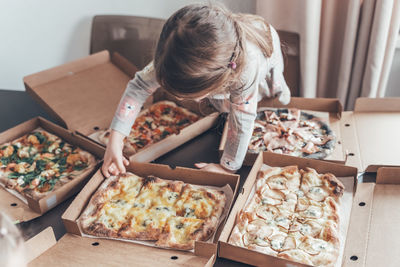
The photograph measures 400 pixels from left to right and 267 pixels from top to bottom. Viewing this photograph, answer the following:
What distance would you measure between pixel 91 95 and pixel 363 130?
1.19 meters

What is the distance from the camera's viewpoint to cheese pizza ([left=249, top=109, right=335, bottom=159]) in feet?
5.13

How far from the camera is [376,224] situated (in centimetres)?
123

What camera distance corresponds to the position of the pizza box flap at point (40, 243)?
117cm

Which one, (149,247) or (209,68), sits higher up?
(209,68)

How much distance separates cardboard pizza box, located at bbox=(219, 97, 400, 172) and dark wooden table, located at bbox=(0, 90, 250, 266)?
0.07 m

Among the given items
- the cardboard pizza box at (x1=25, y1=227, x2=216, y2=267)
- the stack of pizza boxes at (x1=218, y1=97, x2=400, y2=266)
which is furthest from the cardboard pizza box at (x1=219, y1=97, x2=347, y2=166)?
the cardboard pizza box at (x1=25, y1=227, x2=216, y2=267)

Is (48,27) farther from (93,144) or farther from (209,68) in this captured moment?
(209,68)

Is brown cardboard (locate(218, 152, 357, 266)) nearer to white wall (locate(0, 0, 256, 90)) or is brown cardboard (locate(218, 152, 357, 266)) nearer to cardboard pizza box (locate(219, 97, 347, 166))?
cardboard pizza box (locate(219, 97, 347, 166))

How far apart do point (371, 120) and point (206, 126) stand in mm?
669

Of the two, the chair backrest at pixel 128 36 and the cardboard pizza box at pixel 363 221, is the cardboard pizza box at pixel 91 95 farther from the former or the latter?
the cardboard pizza box at pixel 363 221

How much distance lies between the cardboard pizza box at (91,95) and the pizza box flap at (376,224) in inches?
26.8

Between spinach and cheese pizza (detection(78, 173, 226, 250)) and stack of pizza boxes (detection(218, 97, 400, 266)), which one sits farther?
spinach and cheese pizza (detection(78, 173, 226, 250))

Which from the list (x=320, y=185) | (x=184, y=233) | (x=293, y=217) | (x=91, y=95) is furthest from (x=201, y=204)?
(x=91, y=95)

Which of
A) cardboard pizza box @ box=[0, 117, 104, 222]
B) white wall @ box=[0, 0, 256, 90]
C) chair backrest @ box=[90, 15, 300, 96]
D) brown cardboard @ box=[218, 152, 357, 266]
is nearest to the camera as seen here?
brown cardboard @ box=[218, 152, 357, 266]
